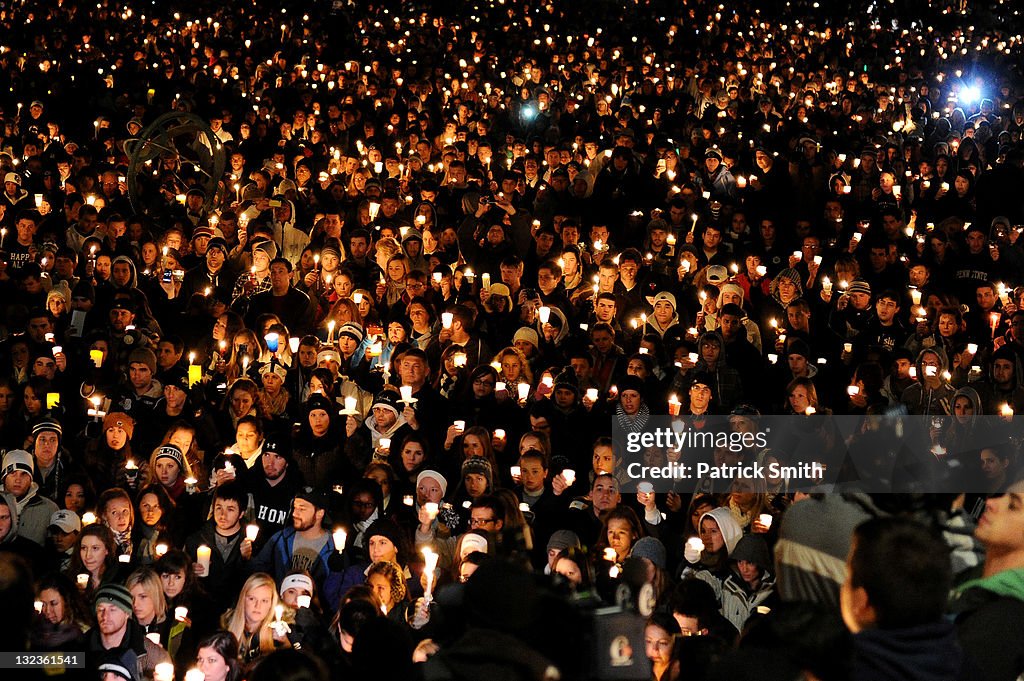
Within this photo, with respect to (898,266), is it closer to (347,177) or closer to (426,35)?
(347,177)

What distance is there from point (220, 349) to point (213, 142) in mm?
4775

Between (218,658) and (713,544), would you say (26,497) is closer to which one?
(218,658)

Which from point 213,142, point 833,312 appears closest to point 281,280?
point 213,142

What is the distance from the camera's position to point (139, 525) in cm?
697

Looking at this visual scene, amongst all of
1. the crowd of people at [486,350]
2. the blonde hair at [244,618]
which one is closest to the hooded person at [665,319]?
the crowd of people at [486,350]

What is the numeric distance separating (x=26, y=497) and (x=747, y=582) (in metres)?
4.19

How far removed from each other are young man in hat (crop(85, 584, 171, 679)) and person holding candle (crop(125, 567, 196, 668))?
0.10 metres

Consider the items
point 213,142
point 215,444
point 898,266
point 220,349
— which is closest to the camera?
point 215,444

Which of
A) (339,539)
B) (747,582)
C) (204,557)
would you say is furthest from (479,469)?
(747,582)

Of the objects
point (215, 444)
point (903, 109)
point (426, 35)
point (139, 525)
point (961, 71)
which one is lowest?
point (139, 525)

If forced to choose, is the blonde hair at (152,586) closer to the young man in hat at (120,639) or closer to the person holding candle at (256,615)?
the young man in hat at (120,639)

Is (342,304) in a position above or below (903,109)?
below

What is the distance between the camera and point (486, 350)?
31.6 ft

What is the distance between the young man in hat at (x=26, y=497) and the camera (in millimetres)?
6961
